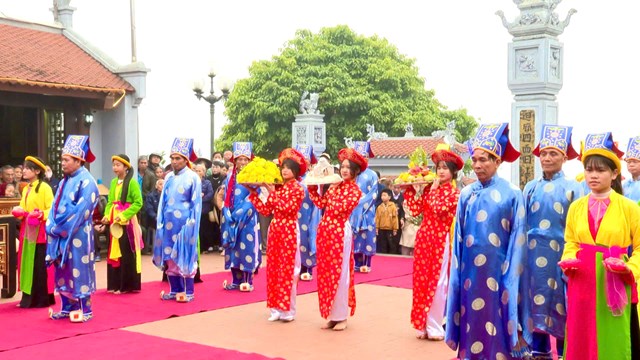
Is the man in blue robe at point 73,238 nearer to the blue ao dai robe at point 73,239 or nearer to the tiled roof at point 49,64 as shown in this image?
the blue ao dai robe at point 73,239

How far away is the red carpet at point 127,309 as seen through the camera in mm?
6930

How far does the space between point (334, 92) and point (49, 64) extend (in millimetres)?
19728

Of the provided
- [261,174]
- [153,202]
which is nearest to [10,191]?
[153,202]

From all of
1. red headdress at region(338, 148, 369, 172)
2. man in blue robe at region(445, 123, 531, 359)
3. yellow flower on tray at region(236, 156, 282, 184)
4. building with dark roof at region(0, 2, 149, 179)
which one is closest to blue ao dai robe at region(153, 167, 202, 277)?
yellow flower on tray at region(236, 156, 282, 184)

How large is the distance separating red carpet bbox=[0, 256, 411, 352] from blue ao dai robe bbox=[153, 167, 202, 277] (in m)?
0.45

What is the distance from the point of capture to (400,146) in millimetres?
23453

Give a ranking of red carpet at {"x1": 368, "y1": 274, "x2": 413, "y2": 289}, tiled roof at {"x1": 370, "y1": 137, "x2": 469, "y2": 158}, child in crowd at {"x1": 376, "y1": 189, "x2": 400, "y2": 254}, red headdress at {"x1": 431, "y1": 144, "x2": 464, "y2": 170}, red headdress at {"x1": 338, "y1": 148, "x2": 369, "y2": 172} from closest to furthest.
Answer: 1. red headdress at {"x1": 431, "y1": 144, "x2": 464, "y2": 170}
2. red headdress at {"x1": 338, "y1": 148, "x2": 369, "y2": 172}
3. red carpet at {"x1": 368, "y1": 274, "x2": 413, "y2": 289}
4. child in crowd at {"x1": 376, "y1": 189, "x2": 400, "y2": 254}
5. tiled roof at {"x1": 370, "y1": 137, "x2": 469, "y2": 158}

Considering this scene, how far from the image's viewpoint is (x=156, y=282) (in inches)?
399

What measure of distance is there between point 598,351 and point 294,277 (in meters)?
3.35

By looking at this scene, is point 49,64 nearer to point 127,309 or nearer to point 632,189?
point 127,309

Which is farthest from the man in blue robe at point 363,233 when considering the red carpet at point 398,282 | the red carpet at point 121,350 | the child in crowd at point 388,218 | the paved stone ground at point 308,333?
the red carpet at point 121,350

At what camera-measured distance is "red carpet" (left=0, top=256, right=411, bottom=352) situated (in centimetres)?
693

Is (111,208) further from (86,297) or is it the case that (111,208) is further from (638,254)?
(638,254)

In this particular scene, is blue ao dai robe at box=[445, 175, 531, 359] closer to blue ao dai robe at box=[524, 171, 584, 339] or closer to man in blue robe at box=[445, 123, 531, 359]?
man in blue robe at box=[445, 123, 531, 359]
